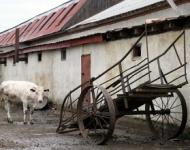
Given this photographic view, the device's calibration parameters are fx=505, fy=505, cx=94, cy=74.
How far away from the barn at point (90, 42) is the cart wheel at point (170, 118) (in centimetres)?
46

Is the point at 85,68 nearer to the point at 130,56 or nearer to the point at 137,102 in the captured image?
the point at 130,56

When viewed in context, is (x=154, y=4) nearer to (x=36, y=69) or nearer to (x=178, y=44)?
(x=178, y=44)

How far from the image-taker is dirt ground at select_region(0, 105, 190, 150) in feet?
38.1

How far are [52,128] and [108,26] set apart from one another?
7.23 m

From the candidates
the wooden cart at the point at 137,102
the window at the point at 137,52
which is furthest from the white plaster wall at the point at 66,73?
the wooden cart at the point at 137,102

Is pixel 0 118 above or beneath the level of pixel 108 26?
beneath

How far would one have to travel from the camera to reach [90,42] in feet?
63.8

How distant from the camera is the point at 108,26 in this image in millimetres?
21453

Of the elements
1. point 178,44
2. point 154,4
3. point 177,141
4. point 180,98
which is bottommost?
point 177,141

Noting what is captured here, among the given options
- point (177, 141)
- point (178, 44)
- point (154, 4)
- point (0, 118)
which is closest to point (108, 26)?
point (154, 4)

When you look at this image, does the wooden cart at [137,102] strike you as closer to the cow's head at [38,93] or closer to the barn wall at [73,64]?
the barn wall at [73,64]

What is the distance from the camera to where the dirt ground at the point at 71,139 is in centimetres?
1162

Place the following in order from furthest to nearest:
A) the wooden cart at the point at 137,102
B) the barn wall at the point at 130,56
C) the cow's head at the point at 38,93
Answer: the cow's head at the point at 38,93
the barn wall at the point at 130,56
the wooden cart at the point at 137,102

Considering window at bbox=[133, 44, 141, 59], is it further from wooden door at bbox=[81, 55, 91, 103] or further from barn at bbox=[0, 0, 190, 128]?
wooden door at bbox=[81, 55, 91, 103]
